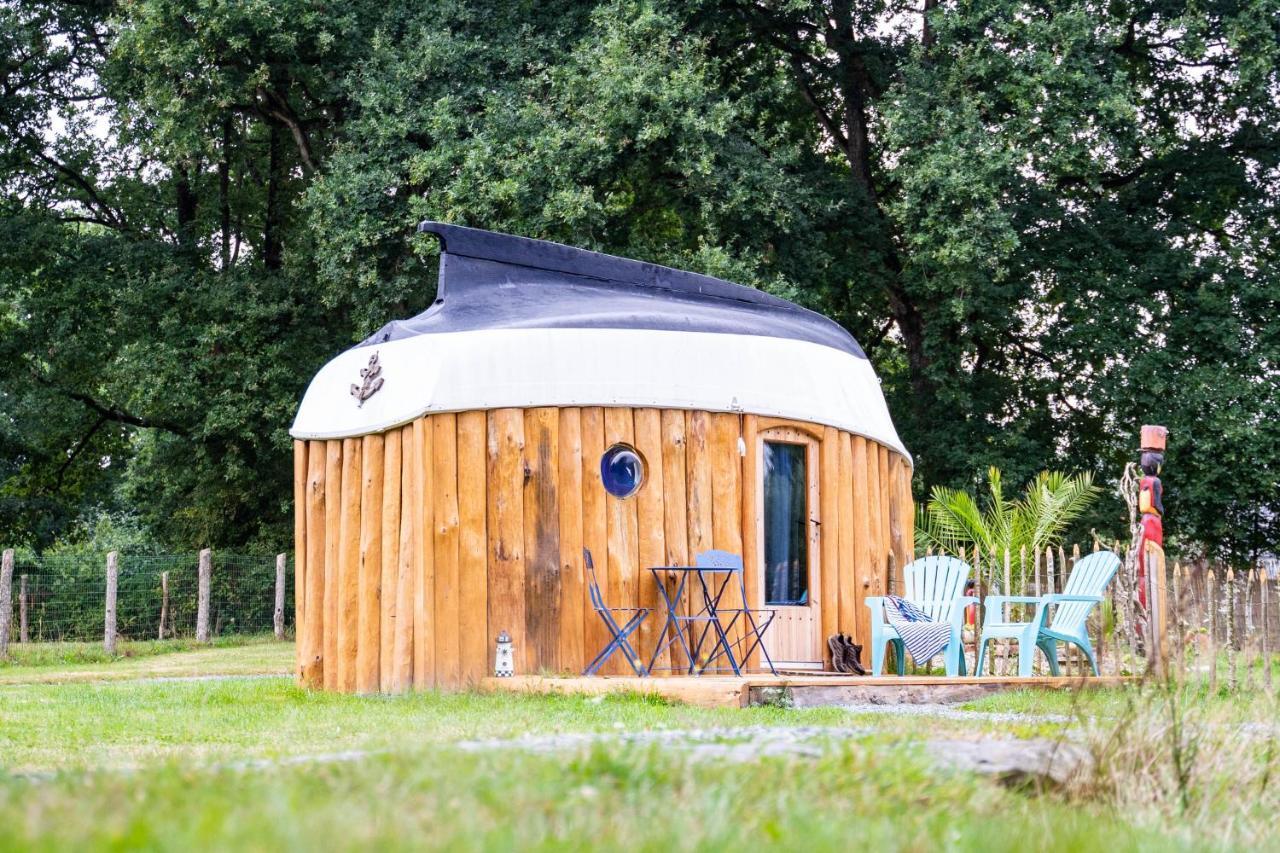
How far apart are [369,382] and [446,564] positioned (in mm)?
1606

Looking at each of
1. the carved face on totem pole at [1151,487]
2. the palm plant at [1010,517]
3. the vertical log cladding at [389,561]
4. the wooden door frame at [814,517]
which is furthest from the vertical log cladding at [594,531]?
the palm plant at [1010,517]

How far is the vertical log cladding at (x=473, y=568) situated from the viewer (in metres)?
9.05

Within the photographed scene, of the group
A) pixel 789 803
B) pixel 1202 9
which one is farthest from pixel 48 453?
pixel 789 803

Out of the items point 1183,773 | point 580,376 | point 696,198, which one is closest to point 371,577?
point 580,376

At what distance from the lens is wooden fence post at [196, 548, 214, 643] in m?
18.0

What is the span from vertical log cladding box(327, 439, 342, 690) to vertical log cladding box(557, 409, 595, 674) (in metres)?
1.83

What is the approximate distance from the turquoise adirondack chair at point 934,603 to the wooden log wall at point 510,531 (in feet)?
2.81

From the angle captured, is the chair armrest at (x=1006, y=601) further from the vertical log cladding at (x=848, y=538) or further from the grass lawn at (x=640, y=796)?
the grass lawn at (x=640, y=796)

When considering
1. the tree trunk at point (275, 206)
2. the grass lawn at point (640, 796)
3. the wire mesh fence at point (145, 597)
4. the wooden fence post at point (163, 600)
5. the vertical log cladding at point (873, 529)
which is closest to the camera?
the grass lawn at point (640, 796)

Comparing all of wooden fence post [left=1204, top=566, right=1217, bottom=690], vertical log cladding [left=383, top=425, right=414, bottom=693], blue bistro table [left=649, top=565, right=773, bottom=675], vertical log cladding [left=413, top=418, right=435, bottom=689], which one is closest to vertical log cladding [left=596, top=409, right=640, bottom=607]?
blue bistro table [left=649, top=565, right=773, bottom=675]

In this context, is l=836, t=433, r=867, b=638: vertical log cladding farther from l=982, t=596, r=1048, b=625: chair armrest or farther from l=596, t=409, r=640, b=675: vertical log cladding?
l=596, t=409, r=640, b=675: vertical log cladding

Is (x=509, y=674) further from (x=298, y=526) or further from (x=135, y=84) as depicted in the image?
(x=135, y=84)

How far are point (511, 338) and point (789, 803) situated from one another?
6.27 meters

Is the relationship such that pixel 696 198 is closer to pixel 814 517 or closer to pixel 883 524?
pixel 883 524
